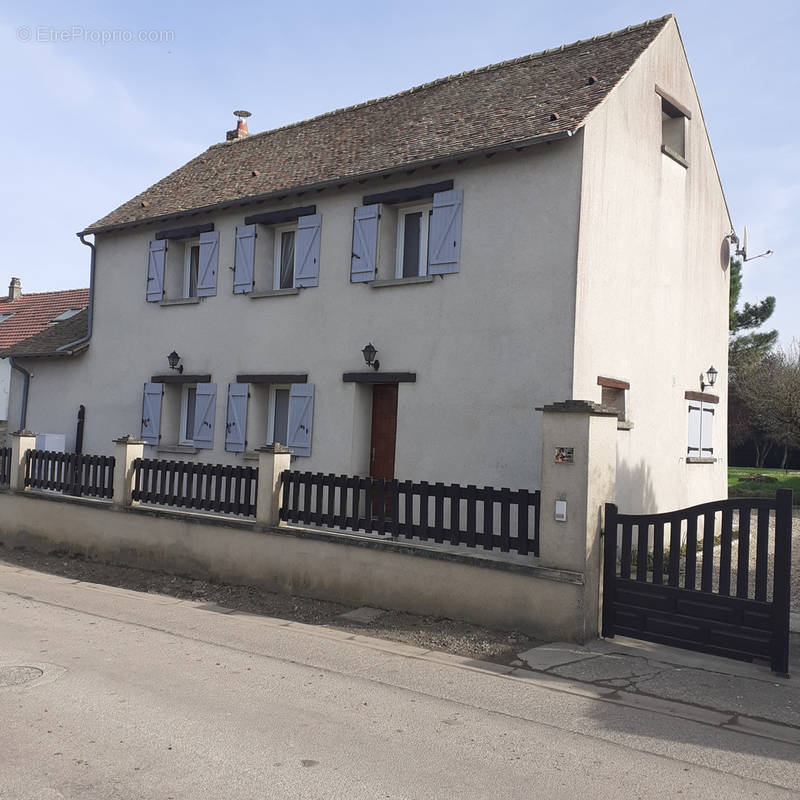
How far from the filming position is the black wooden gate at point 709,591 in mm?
6508

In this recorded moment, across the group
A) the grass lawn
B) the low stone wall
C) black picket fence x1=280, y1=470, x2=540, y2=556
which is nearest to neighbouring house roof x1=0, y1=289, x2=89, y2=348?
the low stone wall

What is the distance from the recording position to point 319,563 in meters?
9.11

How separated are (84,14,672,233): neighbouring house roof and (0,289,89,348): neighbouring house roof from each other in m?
10.2

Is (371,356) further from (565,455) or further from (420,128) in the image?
(565,455)

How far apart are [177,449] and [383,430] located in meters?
4.52

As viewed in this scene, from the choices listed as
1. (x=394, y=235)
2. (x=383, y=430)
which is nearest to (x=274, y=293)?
(x=394, y=235)

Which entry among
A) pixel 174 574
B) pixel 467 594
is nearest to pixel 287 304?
pixel 174 574

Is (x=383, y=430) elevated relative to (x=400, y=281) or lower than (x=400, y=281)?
lower

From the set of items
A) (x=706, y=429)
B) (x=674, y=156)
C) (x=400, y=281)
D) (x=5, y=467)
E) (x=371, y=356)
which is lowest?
(x=5, y=467)

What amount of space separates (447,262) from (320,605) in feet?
17.6

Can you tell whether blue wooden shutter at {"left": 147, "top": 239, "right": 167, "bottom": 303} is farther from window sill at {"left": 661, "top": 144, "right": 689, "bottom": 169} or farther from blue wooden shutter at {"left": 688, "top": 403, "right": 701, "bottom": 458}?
blue wooden shutter at {"left": 688, "top": 403, "right": 701, "bottom": 458}

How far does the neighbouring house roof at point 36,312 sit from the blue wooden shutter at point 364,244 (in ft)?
50.3

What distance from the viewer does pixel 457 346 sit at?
11.5m

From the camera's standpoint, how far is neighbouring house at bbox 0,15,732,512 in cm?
1100
